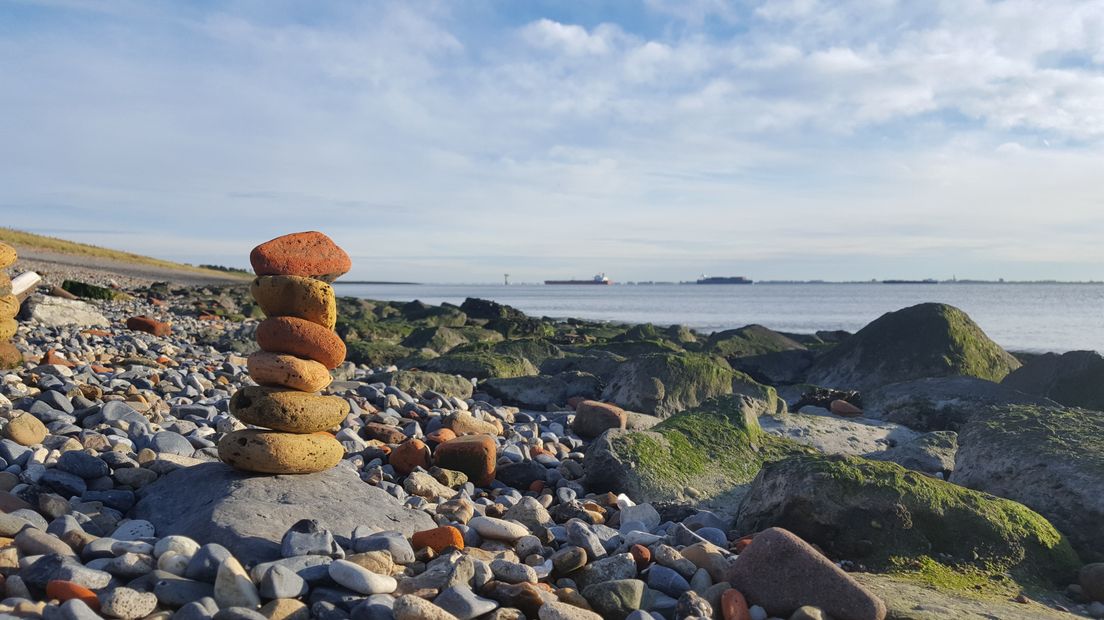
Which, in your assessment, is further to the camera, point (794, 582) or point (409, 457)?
point (409, 457)

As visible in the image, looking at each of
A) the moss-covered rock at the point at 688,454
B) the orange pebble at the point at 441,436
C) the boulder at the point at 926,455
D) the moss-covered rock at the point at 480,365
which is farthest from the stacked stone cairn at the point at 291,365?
the moss-covered rock at the point at 480,365

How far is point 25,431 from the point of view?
5.62 meters

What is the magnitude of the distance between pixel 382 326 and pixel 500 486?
45.7 ft

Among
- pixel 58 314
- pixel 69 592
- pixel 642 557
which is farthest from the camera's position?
pixel 58 314

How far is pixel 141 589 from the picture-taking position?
336 cm

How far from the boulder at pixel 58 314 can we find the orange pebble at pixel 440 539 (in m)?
12.6

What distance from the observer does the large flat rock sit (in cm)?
408

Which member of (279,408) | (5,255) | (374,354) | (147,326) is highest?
(5,255)

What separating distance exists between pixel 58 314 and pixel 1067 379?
16478 millimetres

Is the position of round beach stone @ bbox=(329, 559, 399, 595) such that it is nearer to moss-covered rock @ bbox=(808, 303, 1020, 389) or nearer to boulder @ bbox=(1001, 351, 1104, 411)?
boulder @ bbox=(1001, 351, 1104, 411)

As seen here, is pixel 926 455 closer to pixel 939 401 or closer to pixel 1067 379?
pixel 939 401

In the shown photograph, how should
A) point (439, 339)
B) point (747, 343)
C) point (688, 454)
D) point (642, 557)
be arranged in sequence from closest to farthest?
1. point (642, 557)
2. point (688, 454)
3. point (439, 339)
4. point (747, 343)

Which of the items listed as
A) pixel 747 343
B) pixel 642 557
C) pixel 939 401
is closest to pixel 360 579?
pixel 642 557

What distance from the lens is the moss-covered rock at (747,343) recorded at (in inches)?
695
